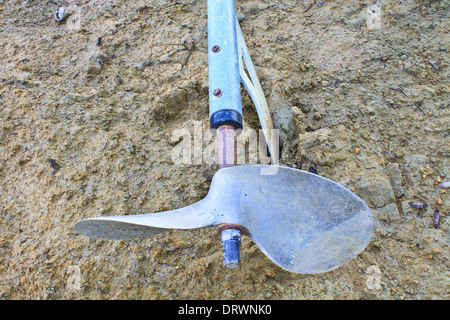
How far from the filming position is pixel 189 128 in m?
1.38

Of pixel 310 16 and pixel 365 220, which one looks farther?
pixel 310 16

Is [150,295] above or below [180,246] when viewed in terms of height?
below

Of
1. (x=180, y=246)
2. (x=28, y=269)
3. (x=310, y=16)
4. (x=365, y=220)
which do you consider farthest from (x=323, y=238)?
(x=310, y=16)

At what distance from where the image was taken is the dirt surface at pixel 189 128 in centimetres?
104

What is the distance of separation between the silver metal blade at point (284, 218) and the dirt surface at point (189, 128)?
0.13 metres

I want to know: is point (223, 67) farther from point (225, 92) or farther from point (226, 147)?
point (226, 147)

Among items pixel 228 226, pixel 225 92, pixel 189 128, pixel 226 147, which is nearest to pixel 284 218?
pixel 228 226

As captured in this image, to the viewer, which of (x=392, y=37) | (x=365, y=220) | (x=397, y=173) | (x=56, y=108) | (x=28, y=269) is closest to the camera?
(x=365, y=220)

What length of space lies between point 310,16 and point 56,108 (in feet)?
4.59

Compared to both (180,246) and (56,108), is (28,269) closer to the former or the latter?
(180,246)

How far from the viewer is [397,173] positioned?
123 centimetres

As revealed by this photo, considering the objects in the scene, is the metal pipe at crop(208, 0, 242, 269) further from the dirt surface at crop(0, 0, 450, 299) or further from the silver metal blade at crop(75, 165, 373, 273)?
the dirt surface at crop(0, 0, 450, 299)

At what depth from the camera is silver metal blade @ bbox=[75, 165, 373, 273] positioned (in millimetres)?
947

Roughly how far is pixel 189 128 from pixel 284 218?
0.60 metres
